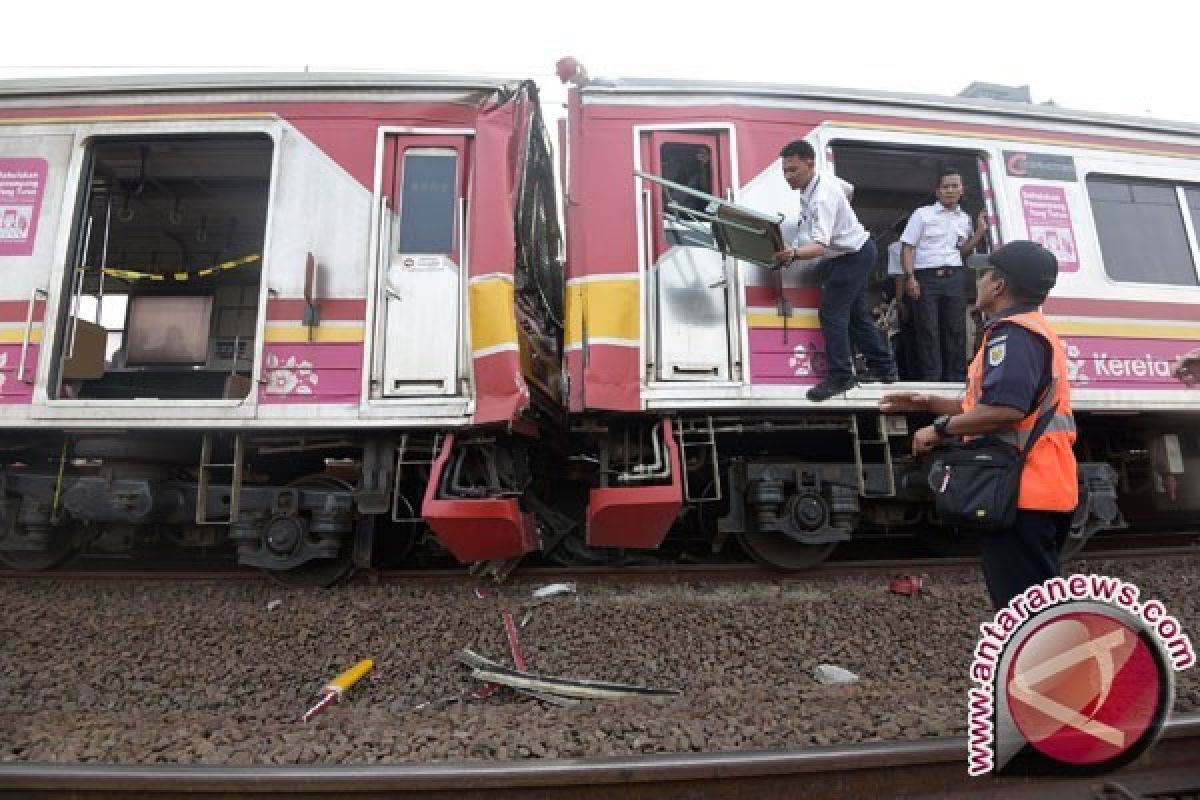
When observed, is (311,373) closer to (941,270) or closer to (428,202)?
(428,202)

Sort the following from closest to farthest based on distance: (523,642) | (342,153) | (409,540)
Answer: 1. (523,642)
2. (342,153)
3. (409,540)

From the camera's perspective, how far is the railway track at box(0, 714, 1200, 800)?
2.00m

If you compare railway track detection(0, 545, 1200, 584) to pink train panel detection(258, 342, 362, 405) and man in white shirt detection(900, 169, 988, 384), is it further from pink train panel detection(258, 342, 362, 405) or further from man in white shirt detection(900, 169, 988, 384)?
man in white shirt detection(900, 169, 988, 384)

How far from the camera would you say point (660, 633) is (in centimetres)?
349

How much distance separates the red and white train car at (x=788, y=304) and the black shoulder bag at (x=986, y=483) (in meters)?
1.82

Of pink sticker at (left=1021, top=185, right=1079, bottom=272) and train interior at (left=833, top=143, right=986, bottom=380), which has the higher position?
train interior at (left=833, top=143, right=986, bottom=380)

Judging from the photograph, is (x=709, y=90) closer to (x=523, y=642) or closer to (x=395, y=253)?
(x=395, y=253)

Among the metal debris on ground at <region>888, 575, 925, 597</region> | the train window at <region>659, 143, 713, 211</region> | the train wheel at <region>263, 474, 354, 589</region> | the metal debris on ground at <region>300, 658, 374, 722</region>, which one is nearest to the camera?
the metal debris on ground at <region>300, 658, 374, 722</region>

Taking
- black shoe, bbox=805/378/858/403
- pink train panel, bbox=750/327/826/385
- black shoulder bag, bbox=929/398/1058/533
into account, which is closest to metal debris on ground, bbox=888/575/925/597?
black shoe, bbox=805/378/858/403

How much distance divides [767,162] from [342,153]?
2995 mm

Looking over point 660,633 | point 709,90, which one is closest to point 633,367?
point 660,633

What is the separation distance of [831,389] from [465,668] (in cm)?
284

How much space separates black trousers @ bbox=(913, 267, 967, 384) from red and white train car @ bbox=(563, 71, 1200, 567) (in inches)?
14.0

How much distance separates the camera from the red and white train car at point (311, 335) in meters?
3.97
